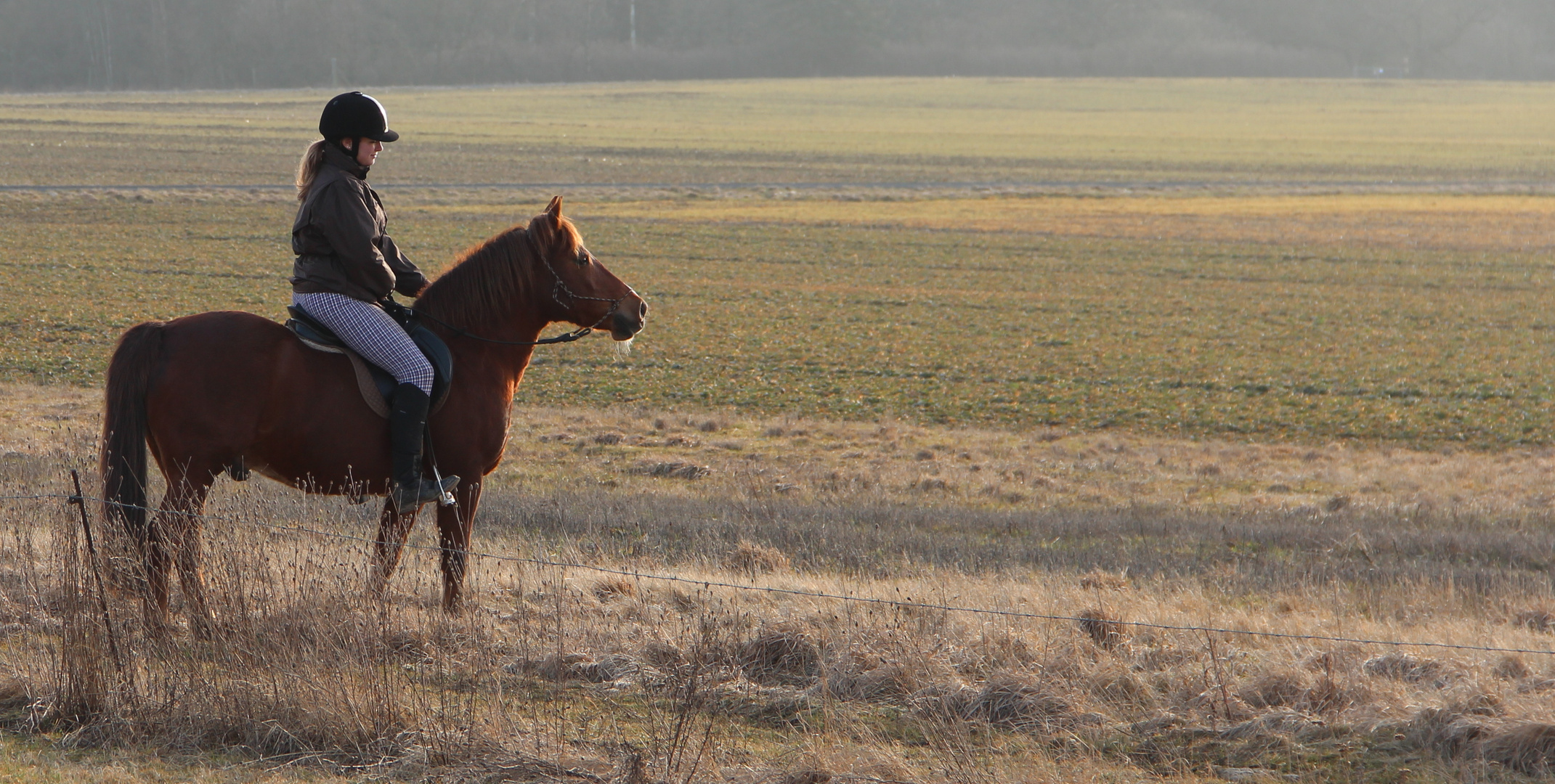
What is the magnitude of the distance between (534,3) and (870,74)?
158ft

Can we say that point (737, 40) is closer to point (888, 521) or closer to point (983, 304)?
point (983, 304)

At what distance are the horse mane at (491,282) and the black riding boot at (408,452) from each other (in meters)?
0.68

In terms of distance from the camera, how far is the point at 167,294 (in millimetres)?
25016

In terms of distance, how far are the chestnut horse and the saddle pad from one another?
52mm

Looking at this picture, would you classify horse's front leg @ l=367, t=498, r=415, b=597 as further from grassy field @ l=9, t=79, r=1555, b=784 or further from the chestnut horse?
grassy field @ l=9, t=79, r=1555, b=784

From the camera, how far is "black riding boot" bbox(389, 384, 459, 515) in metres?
6.18

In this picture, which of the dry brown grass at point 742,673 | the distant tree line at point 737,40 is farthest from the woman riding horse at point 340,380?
the distant tree line at point 737,40

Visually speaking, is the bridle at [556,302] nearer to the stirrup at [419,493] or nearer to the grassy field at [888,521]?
the stirrup at [419,493]

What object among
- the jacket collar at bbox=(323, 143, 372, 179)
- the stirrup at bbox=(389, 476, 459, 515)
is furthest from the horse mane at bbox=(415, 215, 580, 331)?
the stirrup at bbox=(389, 476, 459, 515)

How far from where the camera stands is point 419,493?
20.6 feet

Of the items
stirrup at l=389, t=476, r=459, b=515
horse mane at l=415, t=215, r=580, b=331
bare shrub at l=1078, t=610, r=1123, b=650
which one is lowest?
bare shrub at l=1078, t=610, r=1123, b=650

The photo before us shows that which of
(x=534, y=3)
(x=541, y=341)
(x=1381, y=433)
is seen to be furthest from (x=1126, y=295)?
(x=534, y=3)

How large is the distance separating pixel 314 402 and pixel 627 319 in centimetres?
184

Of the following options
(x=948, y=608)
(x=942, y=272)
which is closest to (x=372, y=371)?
(x=948, y=608)
